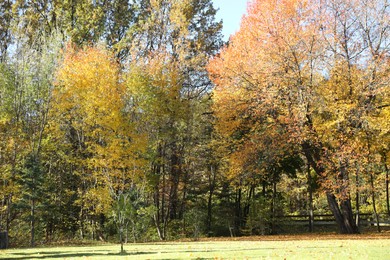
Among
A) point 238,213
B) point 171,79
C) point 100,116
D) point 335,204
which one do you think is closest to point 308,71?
point 335,204

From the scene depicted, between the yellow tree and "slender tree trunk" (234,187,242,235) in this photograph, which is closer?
the yellow tree

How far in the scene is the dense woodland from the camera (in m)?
17.7

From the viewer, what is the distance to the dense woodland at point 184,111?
58.0ft

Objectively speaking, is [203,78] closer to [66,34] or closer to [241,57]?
[241,57]

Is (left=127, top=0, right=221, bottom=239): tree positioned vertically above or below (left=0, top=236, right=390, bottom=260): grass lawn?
above

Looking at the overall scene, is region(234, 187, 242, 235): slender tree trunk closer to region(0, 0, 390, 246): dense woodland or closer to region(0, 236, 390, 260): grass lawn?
region(0, 0, 390, 246): dense woodland

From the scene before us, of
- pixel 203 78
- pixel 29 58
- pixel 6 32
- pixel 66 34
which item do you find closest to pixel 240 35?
pixel 203 78

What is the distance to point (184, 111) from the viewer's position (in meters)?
22.4

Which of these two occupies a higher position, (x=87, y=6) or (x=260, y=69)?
(x=87, y=6)

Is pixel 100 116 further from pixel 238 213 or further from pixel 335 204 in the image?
pixel 335 204

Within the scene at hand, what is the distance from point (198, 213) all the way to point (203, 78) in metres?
8.17

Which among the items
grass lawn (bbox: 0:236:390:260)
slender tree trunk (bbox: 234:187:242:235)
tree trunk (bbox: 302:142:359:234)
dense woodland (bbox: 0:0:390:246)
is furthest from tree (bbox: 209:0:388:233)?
slender tree trunk (bbox: 234:187:242:235)

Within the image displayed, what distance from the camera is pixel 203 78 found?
2475 centimetres

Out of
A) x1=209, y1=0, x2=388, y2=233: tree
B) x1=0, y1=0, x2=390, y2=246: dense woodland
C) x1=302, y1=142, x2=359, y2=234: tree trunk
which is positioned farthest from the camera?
x1=302, y1=142, x2=359, y2=234: tree trunk
